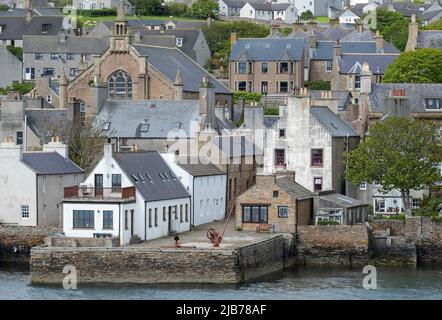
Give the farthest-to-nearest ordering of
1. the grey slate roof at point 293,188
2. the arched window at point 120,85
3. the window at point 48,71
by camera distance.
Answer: the window at point 48,71
the arched window at point 120,85
the grey slate roof at point 293,188

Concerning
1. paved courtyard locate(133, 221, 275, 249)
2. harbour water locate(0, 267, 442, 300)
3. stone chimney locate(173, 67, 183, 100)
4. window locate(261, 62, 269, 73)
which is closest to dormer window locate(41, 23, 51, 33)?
window locate(261, 62, 269, 73)

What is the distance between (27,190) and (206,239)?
938cm

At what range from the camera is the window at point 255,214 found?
262 ft

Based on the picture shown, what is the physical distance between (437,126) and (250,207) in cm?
1382

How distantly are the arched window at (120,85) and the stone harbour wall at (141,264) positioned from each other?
3618 cm

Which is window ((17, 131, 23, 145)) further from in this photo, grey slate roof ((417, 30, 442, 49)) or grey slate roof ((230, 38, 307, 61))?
grey slate roof ((417, 30, 442, 49))

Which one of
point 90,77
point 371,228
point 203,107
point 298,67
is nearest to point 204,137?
point 203,107

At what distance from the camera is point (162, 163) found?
81.2 m

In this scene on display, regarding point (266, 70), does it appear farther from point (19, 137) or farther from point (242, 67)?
point (19, 137)

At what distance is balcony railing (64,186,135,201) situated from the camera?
7425cm

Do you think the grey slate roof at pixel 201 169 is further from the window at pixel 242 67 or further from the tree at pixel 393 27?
the tree at pixel 393 27

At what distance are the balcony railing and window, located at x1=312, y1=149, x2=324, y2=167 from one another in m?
15.7

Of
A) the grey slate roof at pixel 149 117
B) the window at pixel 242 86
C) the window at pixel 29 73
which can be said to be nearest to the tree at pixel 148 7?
the window at pixel 29 73
